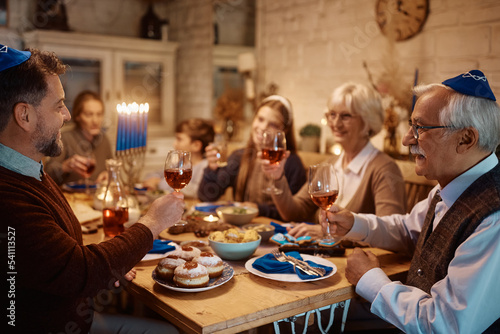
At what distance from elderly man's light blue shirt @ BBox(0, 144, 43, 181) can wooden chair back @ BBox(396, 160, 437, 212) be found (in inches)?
78.3

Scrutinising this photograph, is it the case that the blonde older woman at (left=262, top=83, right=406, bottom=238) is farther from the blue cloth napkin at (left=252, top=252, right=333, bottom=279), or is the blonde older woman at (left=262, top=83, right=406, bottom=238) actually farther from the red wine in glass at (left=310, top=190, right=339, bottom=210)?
the blue cloth napkin at (left=252, top=252, right=333, bottom=279)

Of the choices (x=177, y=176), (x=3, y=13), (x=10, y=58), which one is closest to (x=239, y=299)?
(x=177, y=176)

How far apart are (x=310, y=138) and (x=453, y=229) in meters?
2.46

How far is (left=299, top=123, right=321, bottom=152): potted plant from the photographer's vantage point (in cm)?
373

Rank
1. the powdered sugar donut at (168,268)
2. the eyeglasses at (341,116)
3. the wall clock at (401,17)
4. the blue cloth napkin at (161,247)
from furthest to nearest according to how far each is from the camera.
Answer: the wall clock at (401,17) → the eyeglasses at (341,116) → the blue cloth napkin at (161,247) → the powdered sugar donut at (168,268)

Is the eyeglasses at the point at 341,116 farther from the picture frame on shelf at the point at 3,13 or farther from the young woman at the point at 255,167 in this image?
the picture frame on shelf at the point at 3,13

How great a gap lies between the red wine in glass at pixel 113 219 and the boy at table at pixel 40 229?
1.29 ft

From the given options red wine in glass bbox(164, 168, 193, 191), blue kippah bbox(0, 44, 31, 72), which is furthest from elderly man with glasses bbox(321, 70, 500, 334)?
blue kippah bbox(0, 44, 31, 72)

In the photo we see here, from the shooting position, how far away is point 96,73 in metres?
4.88

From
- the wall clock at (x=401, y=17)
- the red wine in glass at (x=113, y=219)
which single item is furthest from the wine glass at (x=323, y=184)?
the wall clock at (x=401, y=17)

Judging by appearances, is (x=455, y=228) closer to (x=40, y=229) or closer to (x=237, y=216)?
(x=237, y=216)

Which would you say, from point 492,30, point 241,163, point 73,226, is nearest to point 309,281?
point 73,226

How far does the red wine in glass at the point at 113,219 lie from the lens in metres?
1.77

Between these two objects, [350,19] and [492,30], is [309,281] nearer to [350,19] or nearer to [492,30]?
[492,30]
